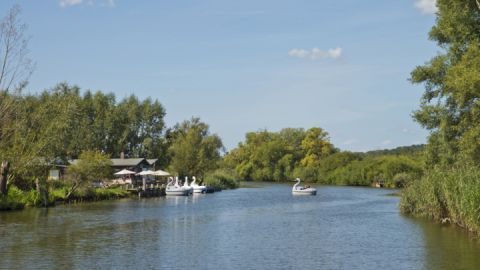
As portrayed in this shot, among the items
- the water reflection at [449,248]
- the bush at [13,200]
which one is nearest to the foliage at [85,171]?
the bush at [13,200]

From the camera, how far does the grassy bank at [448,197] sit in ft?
78.9

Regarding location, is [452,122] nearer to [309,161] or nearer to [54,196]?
[54,196]

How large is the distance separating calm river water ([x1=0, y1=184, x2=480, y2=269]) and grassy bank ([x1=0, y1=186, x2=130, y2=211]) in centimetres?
295

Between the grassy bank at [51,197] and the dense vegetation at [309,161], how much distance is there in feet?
169

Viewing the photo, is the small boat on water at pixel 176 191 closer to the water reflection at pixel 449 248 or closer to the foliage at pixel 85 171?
the foliage at pixel 85 171

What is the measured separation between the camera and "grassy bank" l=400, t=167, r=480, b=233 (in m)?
24.0

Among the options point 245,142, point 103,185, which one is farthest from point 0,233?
point 245,142

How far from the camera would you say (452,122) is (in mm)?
34688

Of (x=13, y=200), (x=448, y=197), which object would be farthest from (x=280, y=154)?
(x=448, y=197)

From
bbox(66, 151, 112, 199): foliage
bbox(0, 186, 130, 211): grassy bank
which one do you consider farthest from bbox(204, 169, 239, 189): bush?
bbox(66, 151, 112, 199): foliage

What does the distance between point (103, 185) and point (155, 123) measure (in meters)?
46.4

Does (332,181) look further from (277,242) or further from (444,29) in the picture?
(277,242)

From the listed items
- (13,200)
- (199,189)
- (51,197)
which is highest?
(199,189)

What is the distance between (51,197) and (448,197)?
3133 centimetres
